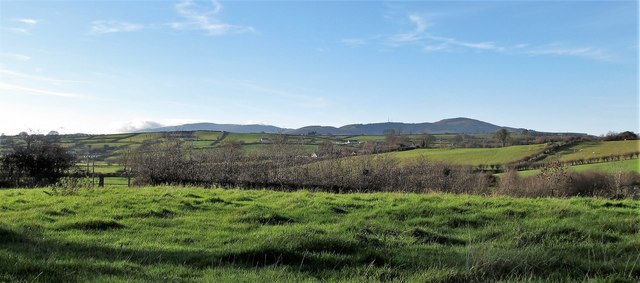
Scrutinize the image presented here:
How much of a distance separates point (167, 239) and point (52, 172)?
29.2 m

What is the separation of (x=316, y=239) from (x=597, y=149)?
63765 mm

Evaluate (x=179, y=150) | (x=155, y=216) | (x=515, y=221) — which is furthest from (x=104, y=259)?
(x=179, y=150)

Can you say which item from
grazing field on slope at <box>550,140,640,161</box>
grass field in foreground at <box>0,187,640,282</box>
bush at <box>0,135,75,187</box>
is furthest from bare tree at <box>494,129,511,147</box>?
grass field in foreground at <box>0,187,640,282</box>

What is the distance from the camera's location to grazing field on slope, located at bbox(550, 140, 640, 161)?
55688mm

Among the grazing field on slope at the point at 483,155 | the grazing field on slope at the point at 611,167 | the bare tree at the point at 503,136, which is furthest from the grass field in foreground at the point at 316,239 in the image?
the bare tree at the point at 503,136

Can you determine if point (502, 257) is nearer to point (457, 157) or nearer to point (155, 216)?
point (155, 216)

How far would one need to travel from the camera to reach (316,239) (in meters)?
8.42

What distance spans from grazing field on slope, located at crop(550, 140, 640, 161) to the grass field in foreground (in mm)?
47710

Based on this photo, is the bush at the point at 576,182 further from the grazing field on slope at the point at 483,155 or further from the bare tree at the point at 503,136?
the bare tree at the point at 503,136

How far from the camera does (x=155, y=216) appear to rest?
1217 centimetres

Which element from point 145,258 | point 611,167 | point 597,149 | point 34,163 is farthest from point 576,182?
point 34,163

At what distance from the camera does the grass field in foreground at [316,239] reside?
6.24 metres

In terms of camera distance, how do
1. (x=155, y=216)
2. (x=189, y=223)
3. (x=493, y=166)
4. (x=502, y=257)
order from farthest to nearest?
1. (x=493, y=166)
2. (x=155, y=216)
3. (x=189, y=223)
4. (x=502, y=257)

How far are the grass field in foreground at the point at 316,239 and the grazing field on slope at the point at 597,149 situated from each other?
47.7 metres
